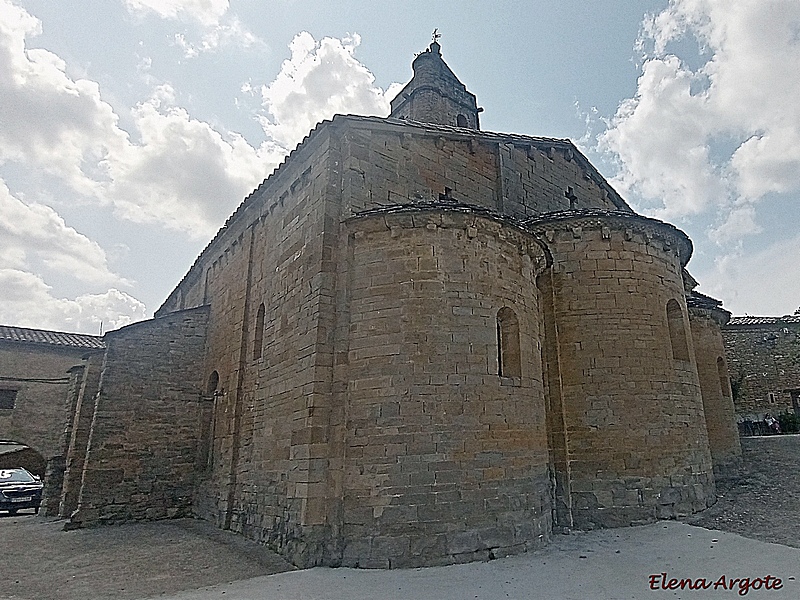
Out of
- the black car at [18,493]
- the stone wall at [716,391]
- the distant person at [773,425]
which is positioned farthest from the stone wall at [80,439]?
the distant person at [773,425]

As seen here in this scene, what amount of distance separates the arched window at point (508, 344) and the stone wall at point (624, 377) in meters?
1.64

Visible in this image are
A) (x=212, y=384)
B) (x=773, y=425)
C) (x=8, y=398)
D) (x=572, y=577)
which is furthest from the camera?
(x=8, y=398)

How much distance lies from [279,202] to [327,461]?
5728 mm

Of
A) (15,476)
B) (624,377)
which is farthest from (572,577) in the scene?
(15,476)

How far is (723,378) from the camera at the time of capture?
12.8 m

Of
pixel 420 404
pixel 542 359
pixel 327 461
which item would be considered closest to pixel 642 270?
pixel 542 359

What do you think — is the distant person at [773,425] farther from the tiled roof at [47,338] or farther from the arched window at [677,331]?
the tiled roof at [47,338]

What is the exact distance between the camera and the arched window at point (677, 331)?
32.6ft

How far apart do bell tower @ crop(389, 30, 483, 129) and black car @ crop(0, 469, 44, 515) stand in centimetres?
1696

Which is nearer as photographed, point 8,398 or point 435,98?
point 435,98

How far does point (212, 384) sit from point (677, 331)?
1092cm

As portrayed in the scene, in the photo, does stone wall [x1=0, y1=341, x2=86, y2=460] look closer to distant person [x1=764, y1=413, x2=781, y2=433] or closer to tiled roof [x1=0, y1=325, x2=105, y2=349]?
tiled roof [x1=0, y1=325, x2=105, y2=349]

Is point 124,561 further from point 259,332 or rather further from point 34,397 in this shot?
point 34,397

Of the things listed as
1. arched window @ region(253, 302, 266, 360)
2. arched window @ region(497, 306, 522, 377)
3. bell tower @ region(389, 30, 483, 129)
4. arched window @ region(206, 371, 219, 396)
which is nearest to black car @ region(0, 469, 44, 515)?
arched window @ region(206, 371, 219, 396)
